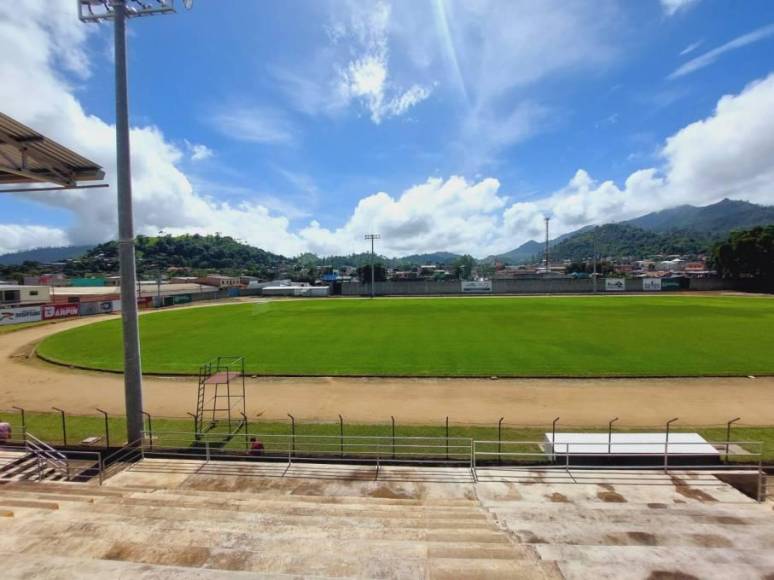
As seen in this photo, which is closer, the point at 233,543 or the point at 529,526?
the point at 233,543

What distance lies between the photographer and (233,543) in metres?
7.23

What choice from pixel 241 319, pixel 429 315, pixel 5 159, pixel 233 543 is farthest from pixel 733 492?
pixel 241 319

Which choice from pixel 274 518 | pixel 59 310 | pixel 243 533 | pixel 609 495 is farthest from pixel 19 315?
pixel 609 495

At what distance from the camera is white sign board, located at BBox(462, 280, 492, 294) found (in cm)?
9679

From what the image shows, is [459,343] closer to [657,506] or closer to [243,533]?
[657,506]

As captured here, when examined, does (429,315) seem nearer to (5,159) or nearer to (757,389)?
(757,389)

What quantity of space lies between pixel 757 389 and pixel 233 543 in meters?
25.7

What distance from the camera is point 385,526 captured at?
8.23 meters

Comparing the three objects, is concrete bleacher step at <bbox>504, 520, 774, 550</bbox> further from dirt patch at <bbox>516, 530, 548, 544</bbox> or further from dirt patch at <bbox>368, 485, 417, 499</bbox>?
dirt patch at <bbox>368, 485, 417, 499</bbox>

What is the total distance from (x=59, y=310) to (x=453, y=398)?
61.9 metres

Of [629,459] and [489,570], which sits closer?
[489,570]

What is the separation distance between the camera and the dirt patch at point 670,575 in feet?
20.1

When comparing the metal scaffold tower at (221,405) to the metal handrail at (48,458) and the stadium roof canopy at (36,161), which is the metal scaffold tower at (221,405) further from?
the stadium roof canopy at (36,161)

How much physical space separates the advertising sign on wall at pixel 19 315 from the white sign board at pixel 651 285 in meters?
110
